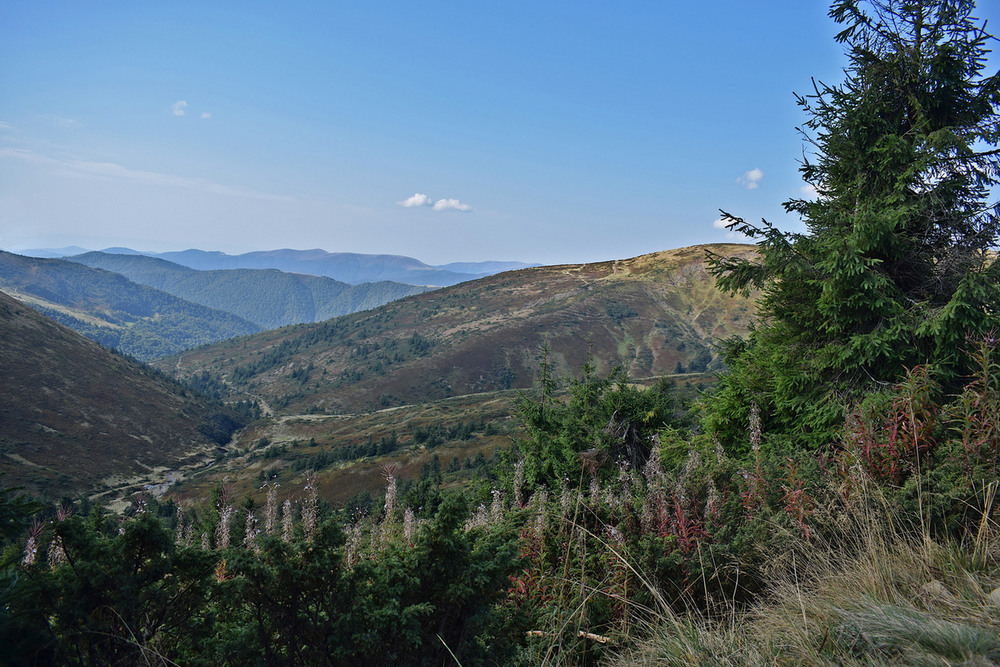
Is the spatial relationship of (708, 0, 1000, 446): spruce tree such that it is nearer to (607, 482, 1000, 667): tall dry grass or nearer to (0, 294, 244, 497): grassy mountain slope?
(607, 482, 1000, 667): tall dry grass

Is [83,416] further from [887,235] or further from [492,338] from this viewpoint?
[887,235]

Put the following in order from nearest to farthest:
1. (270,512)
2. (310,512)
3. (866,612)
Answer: (866,612) → (310,512) → (270,512)

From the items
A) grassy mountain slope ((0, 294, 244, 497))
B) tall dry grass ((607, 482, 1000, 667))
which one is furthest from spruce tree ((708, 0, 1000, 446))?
grassy mountain slope ((0, 294, 244, 497))

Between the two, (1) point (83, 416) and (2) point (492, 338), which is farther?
(2) point (492, 338)

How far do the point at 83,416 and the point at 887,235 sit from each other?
88.5 m

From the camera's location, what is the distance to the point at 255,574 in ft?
7.90

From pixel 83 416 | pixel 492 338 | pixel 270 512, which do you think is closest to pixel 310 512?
pixel 270 512

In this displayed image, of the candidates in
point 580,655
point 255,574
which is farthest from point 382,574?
point 580,655

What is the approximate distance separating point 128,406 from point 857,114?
92.3m

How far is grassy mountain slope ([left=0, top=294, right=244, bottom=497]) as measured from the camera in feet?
194

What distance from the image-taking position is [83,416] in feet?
232

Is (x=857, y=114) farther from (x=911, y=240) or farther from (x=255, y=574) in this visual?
(x=255, y=574)

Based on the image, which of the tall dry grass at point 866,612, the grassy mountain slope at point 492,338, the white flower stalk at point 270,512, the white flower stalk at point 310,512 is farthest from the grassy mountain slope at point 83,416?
the tall dry grass at point 866,612

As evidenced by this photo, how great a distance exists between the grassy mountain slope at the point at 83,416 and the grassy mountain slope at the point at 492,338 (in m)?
29.3
